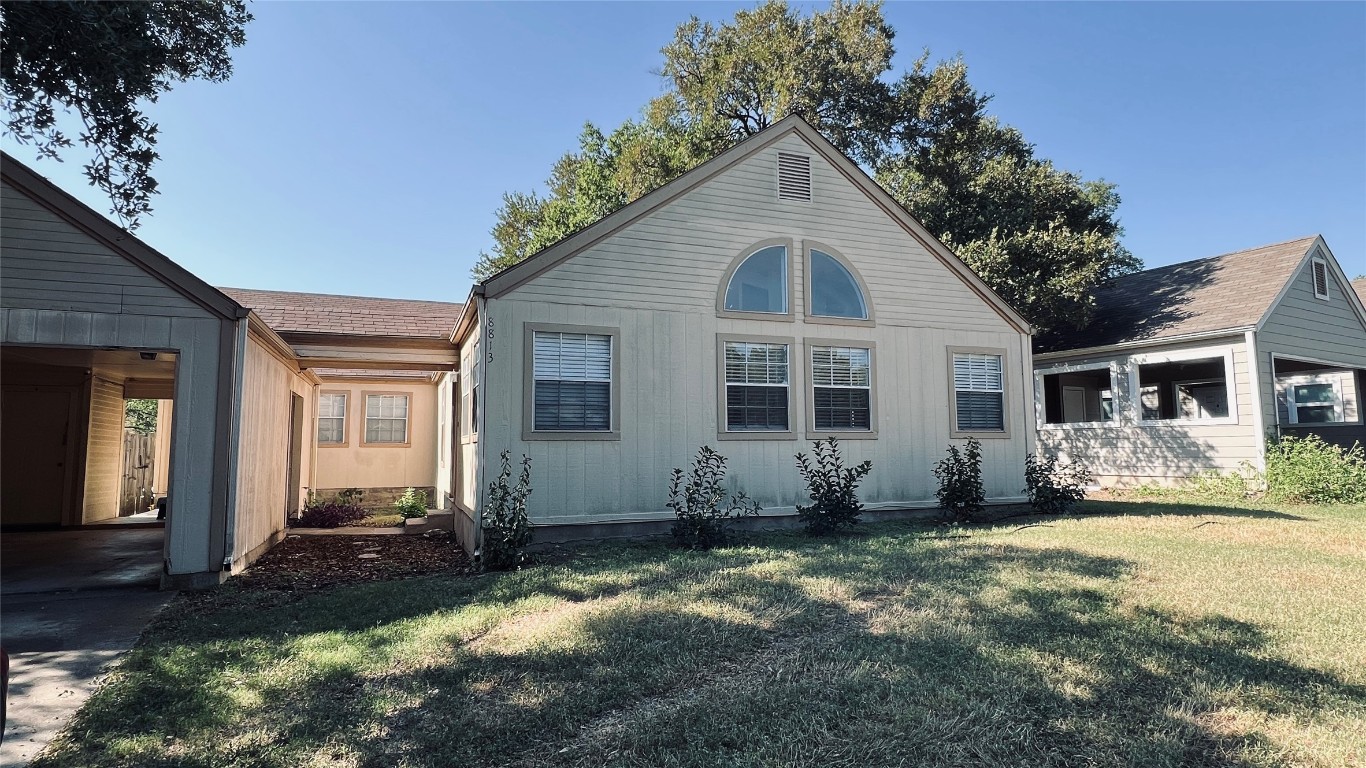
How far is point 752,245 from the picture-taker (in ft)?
33.7

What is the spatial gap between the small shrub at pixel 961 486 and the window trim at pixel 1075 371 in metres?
5.22

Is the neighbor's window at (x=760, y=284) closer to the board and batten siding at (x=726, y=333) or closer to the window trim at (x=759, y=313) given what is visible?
the window trim at (x=759, y=313)

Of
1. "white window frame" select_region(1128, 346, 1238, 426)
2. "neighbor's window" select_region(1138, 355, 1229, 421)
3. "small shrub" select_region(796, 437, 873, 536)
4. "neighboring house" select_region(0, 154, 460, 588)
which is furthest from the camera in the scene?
"neighbor's window" select_region(1138, 355, 1229, 421)

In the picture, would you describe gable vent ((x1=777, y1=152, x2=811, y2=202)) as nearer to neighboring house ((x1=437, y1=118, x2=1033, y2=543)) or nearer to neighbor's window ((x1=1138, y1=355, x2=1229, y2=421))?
neighboring house ((x1=437, y1=118, x2=1033, y2=543))

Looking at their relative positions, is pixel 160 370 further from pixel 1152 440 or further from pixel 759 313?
pixel 1152 440

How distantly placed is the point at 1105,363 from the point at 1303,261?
4.30 m

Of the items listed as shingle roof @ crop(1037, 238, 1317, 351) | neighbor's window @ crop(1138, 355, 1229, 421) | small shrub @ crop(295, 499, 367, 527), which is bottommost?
small shrub @ crop(295, 499, 367, 527)

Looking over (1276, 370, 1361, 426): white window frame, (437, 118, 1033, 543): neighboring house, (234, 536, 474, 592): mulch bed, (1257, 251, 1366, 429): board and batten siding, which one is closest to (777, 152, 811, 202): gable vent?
(437, 118, 1033, 543): neighboring house

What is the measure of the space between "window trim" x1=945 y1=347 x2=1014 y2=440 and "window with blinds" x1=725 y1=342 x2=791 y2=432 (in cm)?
294

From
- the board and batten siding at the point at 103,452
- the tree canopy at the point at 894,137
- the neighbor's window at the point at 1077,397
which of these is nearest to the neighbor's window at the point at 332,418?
the board and batten siding at the point at 103,452

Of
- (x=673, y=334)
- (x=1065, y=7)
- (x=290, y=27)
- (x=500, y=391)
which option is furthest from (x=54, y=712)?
(x=1065, y=7)

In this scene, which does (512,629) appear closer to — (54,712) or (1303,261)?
(54,712)

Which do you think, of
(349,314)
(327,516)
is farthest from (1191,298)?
(327,516)

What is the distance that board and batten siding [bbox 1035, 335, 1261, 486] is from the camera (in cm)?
1359
